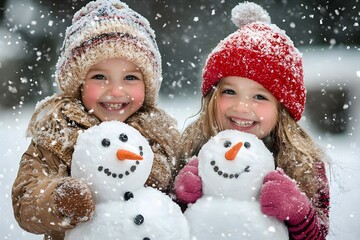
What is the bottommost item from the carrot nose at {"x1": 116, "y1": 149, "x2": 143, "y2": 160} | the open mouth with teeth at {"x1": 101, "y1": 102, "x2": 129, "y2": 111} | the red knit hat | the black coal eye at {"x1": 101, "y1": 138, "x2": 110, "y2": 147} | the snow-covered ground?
the snow-covered ground

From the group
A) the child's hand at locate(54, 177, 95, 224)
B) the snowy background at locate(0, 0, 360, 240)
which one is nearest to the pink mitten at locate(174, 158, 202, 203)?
the child's hand at locate(54, 177, 95, 224)

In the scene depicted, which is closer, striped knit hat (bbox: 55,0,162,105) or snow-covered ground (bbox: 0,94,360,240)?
striped knit hat (bbox: 55,0,162,105)

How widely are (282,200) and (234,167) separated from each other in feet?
0.61

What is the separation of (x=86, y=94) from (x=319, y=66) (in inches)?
211

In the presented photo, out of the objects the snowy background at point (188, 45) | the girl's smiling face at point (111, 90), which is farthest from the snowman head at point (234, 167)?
the snowy background at point (188, 45)

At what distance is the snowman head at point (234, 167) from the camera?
5.93 feet

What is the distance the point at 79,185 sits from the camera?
A: 1.63 m

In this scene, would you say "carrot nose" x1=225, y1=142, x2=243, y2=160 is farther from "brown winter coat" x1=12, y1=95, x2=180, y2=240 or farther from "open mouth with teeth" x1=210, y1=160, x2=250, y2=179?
"brown winter coat" x1=12, y1=95, x2=180, y2=240

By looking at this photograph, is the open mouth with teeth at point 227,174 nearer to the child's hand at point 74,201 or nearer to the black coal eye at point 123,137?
the black coal eye at point 123,137

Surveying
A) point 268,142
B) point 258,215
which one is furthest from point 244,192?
point 268,142

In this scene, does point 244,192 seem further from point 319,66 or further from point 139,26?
point 319,66

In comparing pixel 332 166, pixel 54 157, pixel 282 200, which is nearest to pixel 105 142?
pixel 54 157

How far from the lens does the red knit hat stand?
2092mm

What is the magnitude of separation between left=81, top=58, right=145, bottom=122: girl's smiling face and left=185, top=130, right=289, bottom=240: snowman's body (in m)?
0.43
